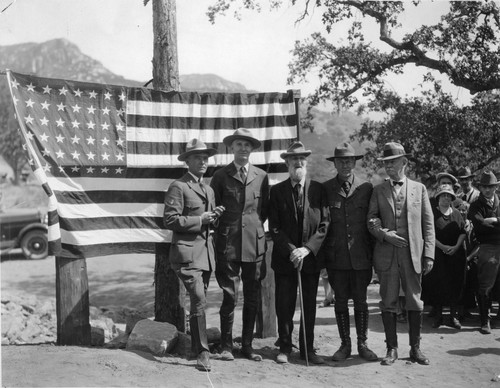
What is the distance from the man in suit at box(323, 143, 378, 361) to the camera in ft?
17.9

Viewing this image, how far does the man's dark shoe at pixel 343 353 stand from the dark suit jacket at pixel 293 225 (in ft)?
2.84

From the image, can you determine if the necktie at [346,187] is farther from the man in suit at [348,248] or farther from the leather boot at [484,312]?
the leather boot at [484,312]

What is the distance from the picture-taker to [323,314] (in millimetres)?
7855

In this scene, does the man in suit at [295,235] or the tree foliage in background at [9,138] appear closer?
the man in suit at [295,235]

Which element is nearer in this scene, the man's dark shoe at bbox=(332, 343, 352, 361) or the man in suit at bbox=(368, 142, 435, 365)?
the man in suit at bbox=(368, 142, 435, 365)

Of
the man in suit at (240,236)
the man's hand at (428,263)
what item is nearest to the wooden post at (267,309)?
the man in suit at (240,236)

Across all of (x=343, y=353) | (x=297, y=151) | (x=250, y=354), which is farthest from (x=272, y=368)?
(x=297, y=151)

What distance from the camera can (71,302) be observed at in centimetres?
579

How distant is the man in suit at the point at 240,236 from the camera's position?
543cm

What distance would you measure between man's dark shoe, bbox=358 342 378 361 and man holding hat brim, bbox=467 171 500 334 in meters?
2.00

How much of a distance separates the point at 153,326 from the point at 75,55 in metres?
144

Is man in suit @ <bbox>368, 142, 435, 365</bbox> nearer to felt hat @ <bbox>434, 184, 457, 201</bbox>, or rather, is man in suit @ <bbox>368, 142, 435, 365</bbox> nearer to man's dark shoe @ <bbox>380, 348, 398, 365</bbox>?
man's dark shoe @ <bbox>380, 348, 398, 365</bbox>

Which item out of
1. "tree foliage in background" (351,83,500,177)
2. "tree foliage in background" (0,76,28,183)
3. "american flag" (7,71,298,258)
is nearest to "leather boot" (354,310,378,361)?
"american flag" (7,71,298,258)

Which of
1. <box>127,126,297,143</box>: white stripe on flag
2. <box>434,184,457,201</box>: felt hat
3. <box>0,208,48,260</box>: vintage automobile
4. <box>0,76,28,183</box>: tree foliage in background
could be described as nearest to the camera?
<box>127,126,297,143</box>: white stripe on flag
